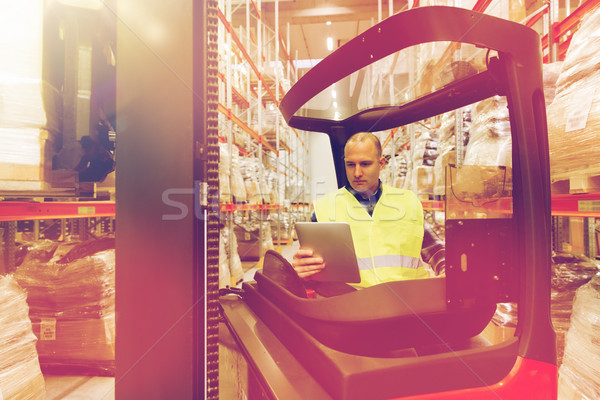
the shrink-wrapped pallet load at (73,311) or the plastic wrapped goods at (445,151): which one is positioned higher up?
the plastic wrapped goods at (445,151)

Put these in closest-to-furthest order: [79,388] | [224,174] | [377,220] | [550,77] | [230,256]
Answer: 1. [377,220]
2. [550,77]
3. [79,388]
4. [224,174]
5. [230,256]

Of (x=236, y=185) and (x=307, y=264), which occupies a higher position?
(x=236, y=185)

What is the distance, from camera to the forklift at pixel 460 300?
2.96 feet

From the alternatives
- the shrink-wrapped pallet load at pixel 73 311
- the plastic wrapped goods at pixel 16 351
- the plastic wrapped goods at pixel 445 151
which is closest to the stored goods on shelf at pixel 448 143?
the plastic wrapped goods at pixel 445 151

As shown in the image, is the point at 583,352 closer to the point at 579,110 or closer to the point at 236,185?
the point at 579,110

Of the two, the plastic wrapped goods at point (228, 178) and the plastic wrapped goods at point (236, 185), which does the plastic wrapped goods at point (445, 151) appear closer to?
the plastic wrapped goods at point (228, 178)

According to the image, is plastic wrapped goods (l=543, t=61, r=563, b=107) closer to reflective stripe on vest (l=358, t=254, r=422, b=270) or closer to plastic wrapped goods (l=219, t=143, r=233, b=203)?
reflective stripe on vest (l=358, t=254, r=422, b=270)

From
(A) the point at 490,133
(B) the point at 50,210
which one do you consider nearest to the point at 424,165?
(A) the point at 490,133

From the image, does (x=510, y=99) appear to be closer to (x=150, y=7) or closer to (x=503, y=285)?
(x=503, y=285)

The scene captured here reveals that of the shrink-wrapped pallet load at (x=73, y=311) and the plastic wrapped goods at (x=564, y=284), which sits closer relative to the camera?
the plastic wrapped goods at (x=564, y=284)

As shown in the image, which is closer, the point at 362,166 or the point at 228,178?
the point at 362,166

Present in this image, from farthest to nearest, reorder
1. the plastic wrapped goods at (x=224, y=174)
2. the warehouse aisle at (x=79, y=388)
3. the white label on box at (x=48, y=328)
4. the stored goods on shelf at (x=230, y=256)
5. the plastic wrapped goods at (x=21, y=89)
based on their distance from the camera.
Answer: the stored goods on shelf at (x=230, y=256) → the plastic wrapped goods at (x=224, y=174) → the white label on box at (x=48, y=328) → the warehouse aisle at (x=79, y=388) → the plastic wrapped goods at (x=21, y=89)

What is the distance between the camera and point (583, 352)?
150 cm

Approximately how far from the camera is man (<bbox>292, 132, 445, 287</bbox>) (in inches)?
72.2
